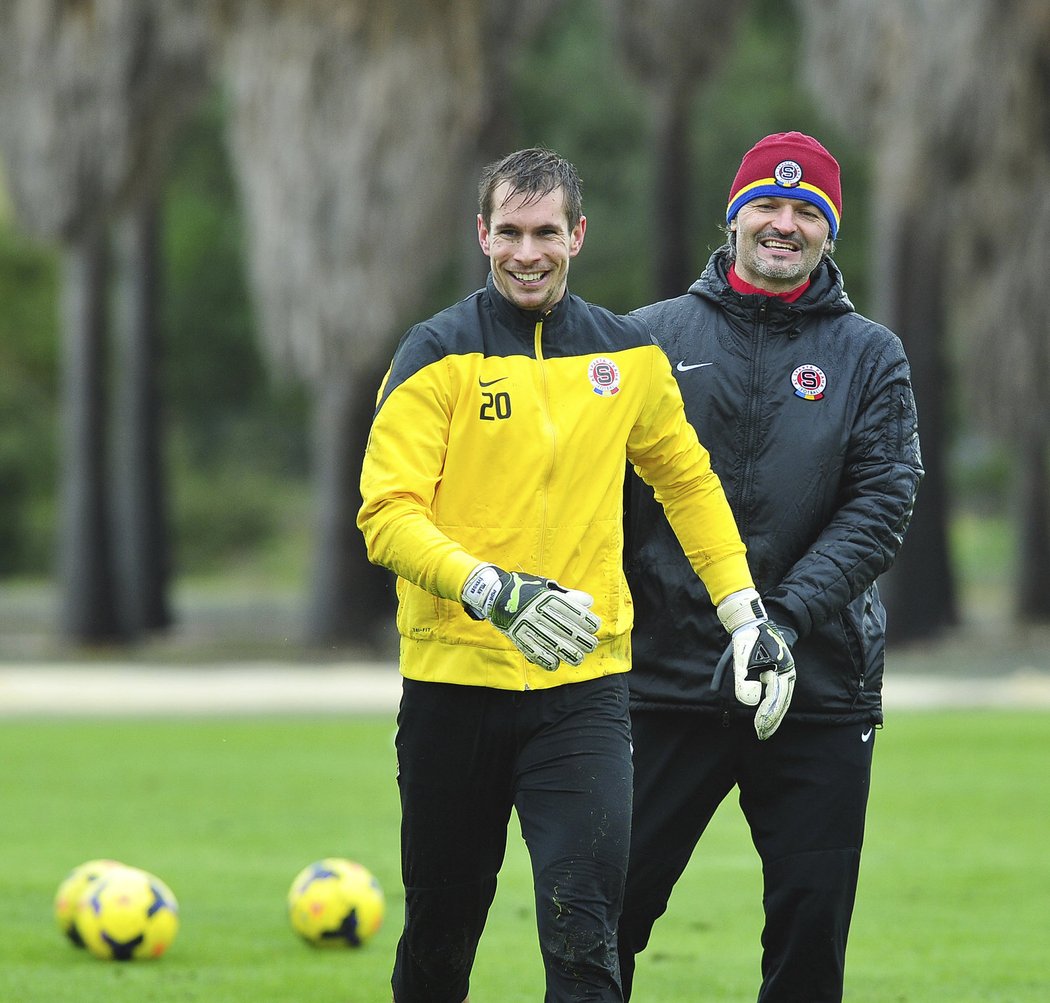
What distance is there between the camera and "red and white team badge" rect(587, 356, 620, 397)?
4.53 meters

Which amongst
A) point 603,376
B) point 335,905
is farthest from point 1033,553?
point 603,376

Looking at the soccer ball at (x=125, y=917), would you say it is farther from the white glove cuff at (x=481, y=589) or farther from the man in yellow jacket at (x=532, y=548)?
the white glove cuff at (x=481, y=589)

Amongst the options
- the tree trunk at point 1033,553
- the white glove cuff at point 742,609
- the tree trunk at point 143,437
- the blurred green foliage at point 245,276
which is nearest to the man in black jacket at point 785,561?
the white glove cuff at point 742,609

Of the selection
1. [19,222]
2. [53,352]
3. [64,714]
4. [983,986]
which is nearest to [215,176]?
[53,352]

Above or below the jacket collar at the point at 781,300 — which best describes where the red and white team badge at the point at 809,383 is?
below

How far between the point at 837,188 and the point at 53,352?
38.5m

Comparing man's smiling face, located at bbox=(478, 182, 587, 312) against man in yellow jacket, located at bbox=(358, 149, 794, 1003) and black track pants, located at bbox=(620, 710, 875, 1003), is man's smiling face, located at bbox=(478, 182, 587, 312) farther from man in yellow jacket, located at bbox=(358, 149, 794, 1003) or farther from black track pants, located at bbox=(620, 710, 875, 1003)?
black track pants, located at bbox=(620, 710, 875, 1003)

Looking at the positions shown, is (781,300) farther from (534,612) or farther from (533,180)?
(534,612)

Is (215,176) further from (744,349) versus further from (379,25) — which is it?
(744,349)

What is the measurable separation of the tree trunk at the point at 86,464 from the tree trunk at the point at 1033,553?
36.7 ft

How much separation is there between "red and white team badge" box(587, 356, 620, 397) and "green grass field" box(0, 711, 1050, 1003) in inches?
98.8

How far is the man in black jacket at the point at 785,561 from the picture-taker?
4.85 m

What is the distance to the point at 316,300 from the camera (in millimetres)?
19703

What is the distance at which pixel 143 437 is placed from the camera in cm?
2572
